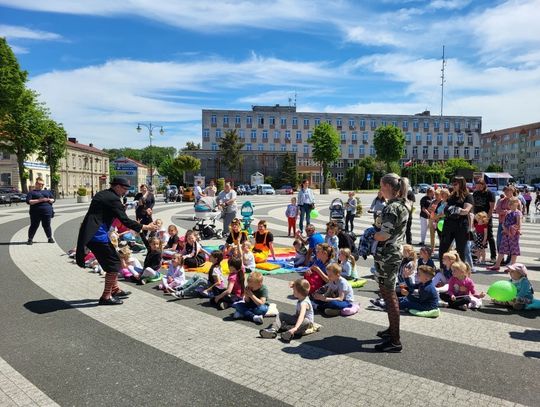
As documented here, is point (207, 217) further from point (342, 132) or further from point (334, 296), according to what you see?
point (342, 132)

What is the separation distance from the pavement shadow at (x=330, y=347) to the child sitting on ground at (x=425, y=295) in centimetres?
145

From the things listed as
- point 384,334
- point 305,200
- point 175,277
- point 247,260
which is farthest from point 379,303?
point 305,200

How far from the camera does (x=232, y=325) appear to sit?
5824 mm

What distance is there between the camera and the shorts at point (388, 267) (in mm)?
4777

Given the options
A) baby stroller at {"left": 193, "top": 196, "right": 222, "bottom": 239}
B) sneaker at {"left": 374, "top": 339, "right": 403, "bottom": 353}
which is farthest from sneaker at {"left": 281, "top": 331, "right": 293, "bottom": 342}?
baby stroller at {"left": 193, "top": 196, "right": 222, "bottom": 239}

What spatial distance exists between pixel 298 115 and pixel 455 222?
8690cm

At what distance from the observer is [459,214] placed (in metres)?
8.11

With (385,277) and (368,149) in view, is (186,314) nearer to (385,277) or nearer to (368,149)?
(385,277)

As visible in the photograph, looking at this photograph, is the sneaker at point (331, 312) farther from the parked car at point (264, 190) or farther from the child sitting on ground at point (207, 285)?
the parked car at point (264, 190)

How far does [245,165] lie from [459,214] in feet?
241

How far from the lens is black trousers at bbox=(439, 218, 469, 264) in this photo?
8.22 m

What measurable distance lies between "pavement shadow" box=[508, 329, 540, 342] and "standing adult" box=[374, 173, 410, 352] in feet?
5.62

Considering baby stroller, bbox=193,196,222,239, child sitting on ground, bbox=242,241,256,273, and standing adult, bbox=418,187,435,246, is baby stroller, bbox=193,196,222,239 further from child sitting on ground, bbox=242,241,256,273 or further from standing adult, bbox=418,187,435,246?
standing adult, bbox=418,187,435,246

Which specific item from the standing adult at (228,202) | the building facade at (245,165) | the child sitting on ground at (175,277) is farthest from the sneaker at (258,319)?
the building facade at (245,165)
